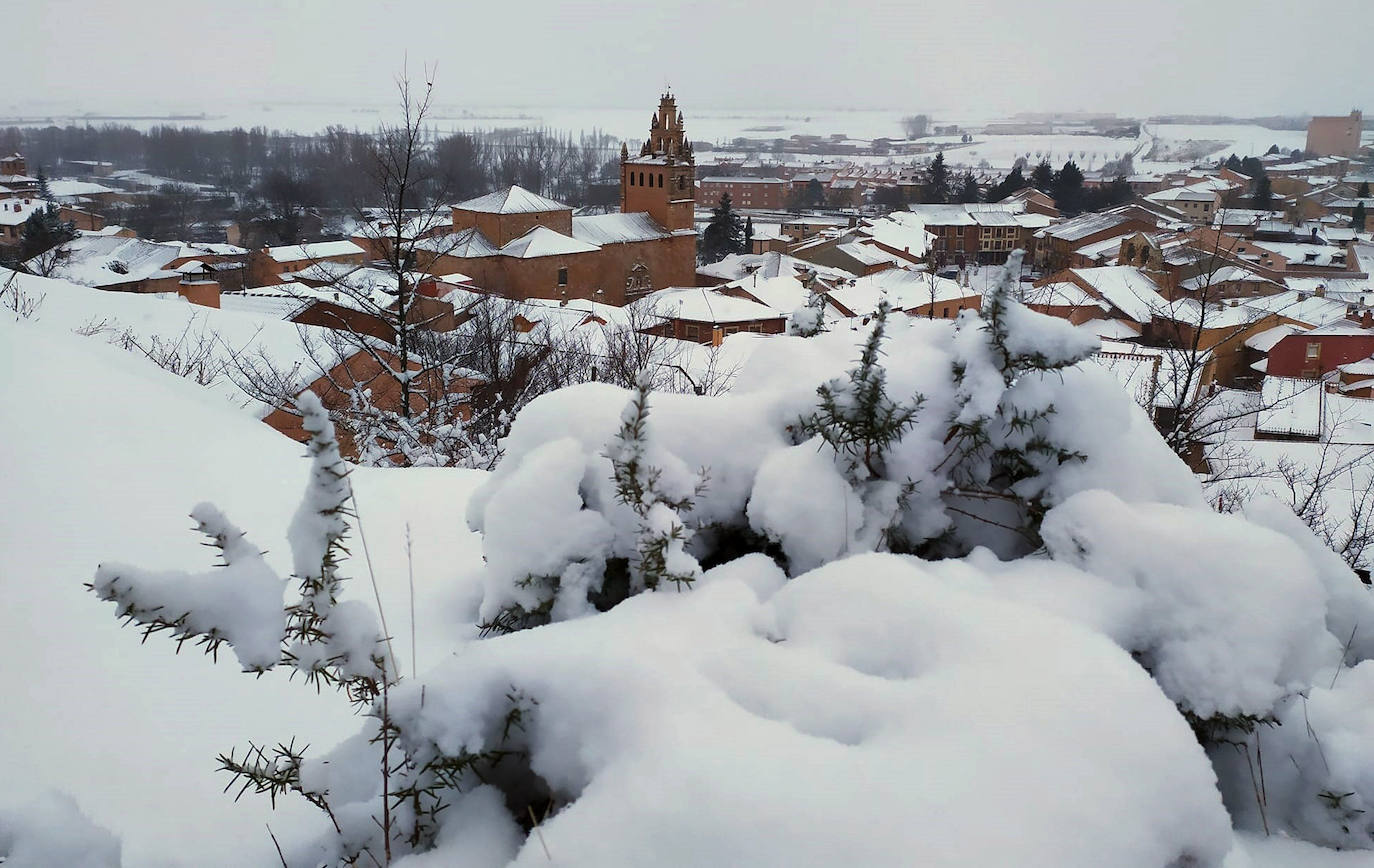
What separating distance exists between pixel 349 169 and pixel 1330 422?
59.7 meters

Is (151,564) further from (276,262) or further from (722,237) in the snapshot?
(722,237)

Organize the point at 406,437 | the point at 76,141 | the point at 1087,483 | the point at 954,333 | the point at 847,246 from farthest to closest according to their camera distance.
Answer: the point at 76,141 < the point at 847,246 < the point at 406,437 < the point at 954,333 < the point at 1087,483

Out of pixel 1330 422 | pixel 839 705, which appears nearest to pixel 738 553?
pixel 839 705

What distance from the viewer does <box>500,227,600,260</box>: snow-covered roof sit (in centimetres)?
3212

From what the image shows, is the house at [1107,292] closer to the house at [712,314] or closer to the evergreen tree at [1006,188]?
the house at [712,314]

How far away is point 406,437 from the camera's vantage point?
7.16m

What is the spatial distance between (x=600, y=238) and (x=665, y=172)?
4.12 m

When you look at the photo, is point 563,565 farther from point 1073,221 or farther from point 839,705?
point 1073,221

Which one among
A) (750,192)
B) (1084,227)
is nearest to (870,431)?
(1084,227)

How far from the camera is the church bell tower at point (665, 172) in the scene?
36312mm

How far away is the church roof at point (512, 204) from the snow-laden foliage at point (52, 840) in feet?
110

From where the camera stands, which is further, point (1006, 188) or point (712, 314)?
point (1006, 188)

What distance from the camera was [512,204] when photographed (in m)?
33.9

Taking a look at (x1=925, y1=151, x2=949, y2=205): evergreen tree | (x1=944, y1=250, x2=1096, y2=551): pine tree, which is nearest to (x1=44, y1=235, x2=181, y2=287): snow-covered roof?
(x1=944, y1=250, x2=1096, y2=551): pine tree
